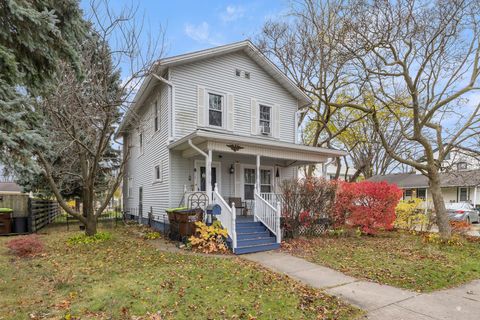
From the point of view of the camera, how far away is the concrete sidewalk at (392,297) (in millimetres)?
4547

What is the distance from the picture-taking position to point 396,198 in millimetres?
11625

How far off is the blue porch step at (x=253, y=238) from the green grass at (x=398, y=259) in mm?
623

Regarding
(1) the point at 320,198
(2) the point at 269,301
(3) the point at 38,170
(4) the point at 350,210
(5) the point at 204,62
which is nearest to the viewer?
(3) the point at 38,170

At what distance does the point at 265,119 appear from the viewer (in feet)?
45.2

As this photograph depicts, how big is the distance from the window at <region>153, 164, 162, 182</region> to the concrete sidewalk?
23.1 ft

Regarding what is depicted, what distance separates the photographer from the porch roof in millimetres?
9758

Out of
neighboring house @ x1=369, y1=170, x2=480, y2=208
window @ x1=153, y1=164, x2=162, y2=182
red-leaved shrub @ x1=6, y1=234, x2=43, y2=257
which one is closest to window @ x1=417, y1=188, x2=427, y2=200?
neighboring house @ x1=369, y1=170, x2=480, y2=208

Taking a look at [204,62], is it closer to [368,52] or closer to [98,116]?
[98,116]

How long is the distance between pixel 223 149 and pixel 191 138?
111 cm

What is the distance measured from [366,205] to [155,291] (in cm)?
898

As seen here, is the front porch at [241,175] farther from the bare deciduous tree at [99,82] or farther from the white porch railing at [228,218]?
the bare deciduous tree at [99,82]

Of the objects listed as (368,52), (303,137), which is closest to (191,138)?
(368,52)

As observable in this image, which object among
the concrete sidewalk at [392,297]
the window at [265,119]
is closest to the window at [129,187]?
the window at [265,119]

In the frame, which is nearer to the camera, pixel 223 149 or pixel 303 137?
pixel 223 149
